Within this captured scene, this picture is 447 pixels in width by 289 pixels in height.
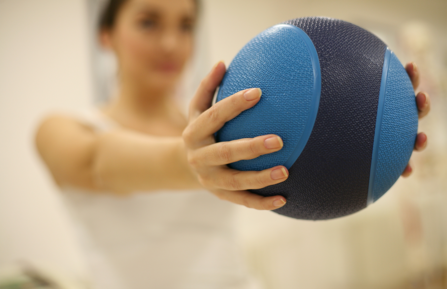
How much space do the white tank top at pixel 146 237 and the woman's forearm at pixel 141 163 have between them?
0.26 metres

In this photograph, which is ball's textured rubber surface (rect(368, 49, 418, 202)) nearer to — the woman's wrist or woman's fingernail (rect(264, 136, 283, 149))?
woman's fingernail (rect(264, 136, 283, 149))

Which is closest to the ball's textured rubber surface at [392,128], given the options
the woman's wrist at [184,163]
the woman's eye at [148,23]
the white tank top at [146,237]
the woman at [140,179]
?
the woman's wrist at [184,163]

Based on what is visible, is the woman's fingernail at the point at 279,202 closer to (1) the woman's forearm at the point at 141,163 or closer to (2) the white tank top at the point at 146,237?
(1) the woman's forearm at the point at 141,163

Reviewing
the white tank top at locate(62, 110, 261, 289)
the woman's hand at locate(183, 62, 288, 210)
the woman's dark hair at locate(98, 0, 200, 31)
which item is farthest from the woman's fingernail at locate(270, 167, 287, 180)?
the woman's dark hair at locate(98, 0, 200, 31)

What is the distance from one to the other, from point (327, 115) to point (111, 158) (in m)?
0.60

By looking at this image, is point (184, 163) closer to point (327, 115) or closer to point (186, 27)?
point (327, 115)

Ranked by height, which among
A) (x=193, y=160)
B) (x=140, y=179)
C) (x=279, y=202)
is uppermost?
(x=140, y=179)

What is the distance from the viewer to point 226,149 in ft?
1.63

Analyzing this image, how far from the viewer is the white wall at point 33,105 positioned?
2.16 metres

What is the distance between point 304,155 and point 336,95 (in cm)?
11

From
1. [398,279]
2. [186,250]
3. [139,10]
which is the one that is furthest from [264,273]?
[139,10]

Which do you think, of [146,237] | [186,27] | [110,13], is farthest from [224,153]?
[110,13]

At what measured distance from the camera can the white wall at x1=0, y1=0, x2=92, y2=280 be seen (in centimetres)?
216

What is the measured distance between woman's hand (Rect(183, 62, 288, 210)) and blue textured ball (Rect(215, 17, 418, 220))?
31mm
